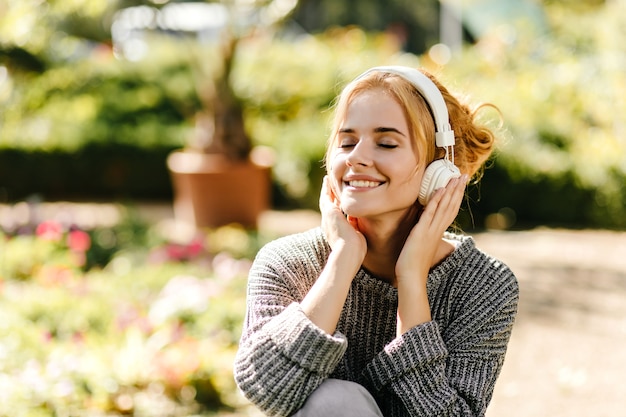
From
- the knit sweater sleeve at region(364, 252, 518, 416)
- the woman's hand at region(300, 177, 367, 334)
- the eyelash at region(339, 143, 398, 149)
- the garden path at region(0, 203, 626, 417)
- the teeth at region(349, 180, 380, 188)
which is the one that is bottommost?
the garden path at region(0, 203, 626, 417)

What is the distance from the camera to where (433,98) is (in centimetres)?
232

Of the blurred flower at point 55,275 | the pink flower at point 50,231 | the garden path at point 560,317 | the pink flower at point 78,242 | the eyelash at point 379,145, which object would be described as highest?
the eyelash at point 379,145

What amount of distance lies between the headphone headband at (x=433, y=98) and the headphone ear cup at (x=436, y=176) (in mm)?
59

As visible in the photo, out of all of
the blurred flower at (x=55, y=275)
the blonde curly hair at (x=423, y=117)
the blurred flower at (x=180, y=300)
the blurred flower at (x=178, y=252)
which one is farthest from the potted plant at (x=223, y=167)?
the blonde curly hair at (x=423, y=117)

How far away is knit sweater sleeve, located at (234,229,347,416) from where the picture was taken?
83.8 inches

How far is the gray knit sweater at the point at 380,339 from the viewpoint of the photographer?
2.14 meters

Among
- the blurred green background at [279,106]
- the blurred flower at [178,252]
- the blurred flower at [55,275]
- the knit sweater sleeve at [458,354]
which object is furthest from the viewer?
the blurred green background at [279,106]

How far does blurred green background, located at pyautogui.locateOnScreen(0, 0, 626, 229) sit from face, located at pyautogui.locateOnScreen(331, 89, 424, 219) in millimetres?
4593

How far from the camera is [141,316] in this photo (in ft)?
16.9

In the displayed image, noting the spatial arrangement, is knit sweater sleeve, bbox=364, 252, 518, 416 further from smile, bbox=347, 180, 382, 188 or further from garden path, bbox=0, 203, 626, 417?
garden path, bbox=0, 203, 626, 417

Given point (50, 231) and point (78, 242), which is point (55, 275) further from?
point (50, 231)

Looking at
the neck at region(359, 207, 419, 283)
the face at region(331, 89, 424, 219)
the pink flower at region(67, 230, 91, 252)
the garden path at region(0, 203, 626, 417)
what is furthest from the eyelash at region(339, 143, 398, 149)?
the pink flower at region(67, 230, 91, 252)

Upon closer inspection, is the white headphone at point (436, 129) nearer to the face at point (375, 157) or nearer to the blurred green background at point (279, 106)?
the face at point (375, 157)

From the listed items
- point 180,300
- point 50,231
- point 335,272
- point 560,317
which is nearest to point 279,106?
point 50,231
